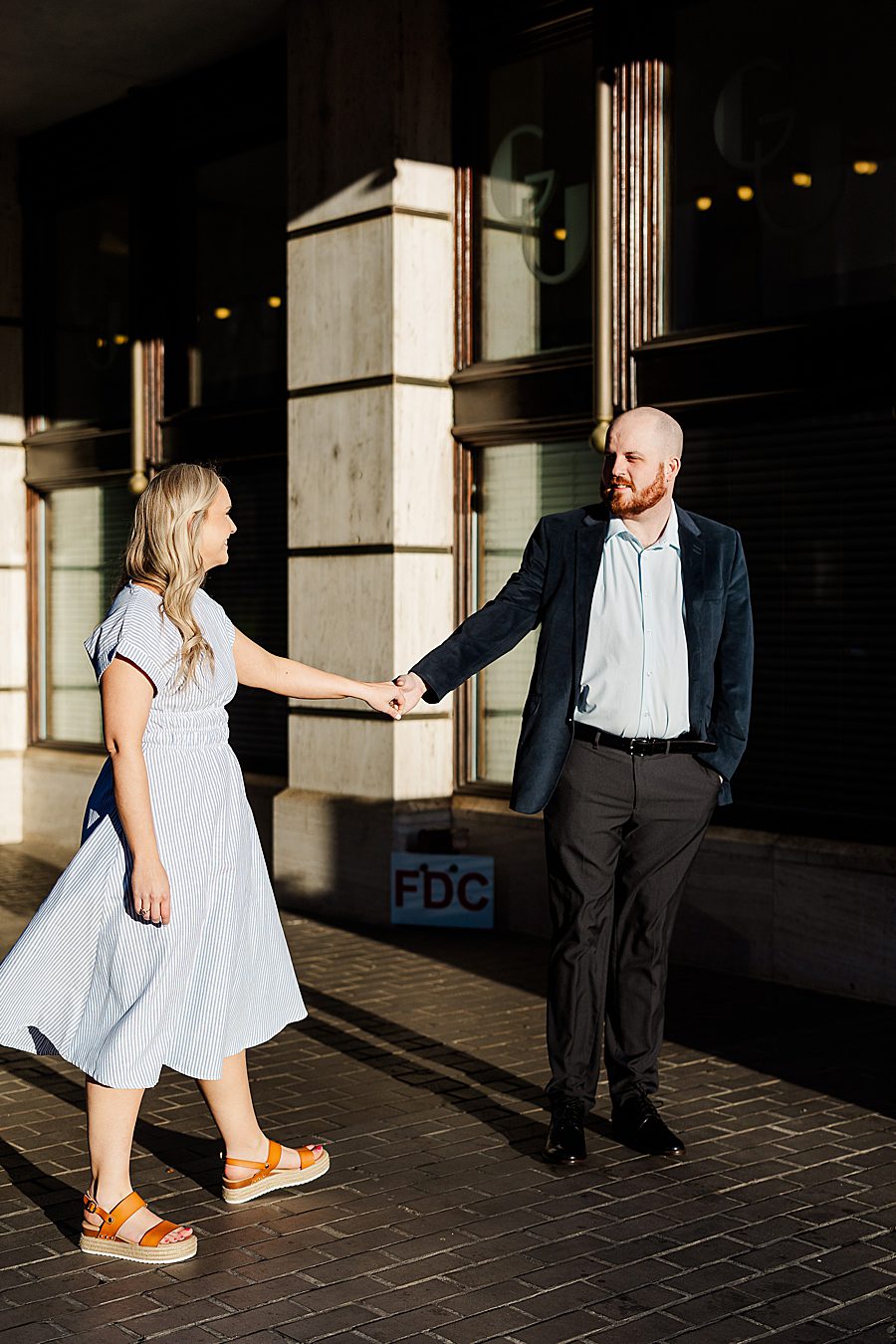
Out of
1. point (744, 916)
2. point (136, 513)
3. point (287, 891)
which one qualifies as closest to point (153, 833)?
point (136, 513)

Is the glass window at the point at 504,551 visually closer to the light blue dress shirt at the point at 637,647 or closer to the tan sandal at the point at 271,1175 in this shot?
the light blue dress shirt at the point at 637,647

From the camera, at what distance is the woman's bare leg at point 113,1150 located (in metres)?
4.17

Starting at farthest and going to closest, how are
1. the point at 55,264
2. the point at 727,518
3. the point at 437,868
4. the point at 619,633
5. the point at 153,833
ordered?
the point at 55,264
the point at 437,868
the point at 727,518
the point at 619,633
the point at 153,833

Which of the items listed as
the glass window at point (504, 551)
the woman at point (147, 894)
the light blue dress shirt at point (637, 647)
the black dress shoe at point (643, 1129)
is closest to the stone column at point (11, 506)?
the glass window at point (504, 551)

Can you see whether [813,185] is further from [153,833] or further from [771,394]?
[153,833]

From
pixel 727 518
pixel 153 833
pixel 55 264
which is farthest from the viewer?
pixel 55 264

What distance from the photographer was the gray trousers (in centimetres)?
498

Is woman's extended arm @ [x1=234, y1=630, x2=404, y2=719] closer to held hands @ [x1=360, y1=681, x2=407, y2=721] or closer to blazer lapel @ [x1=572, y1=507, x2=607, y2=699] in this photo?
held hands @ [x1=360, y1=681, x2=407, y2=721]

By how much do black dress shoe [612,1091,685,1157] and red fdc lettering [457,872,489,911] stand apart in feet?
11.7

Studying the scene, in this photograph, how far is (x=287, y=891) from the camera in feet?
31.3

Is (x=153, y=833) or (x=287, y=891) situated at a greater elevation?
(x=153, y=833)

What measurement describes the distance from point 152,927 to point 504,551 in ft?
17.3

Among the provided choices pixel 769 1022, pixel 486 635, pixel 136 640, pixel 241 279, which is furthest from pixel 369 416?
pixel 136 640

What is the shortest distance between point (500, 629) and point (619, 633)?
0.39 m
